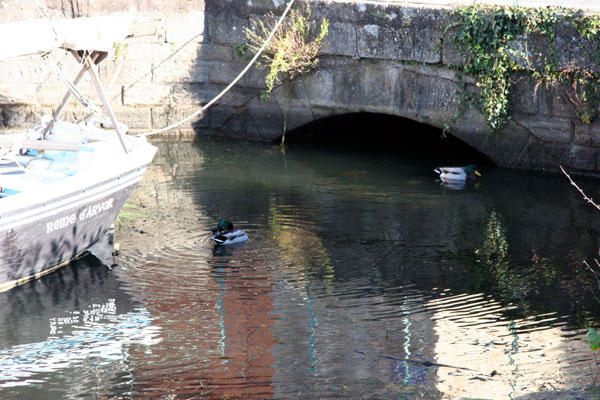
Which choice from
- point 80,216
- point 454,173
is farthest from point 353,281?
point 454,173

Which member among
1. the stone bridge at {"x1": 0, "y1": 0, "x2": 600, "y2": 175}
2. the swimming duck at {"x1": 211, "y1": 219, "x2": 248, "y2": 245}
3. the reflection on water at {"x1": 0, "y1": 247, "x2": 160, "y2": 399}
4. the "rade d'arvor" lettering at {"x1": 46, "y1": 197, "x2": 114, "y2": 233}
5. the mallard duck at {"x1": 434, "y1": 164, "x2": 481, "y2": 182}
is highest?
the stone bridge at {"x1": 0, "y1": 0, "x2": 600, "y2": 175}

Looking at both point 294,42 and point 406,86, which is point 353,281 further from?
point 294,42

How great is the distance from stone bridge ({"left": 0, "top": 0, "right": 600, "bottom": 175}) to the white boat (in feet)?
14.8

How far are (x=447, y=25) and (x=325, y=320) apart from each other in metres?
6.36

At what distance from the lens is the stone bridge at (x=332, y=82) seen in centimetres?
1577

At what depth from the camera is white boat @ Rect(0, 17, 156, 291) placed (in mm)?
11391

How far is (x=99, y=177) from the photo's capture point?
1216 centimetres

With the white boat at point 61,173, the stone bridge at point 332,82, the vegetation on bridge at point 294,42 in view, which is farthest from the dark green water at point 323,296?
the vegetation on bridge at point 294,42

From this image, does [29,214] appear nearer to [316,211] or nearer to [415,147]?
[316,211]

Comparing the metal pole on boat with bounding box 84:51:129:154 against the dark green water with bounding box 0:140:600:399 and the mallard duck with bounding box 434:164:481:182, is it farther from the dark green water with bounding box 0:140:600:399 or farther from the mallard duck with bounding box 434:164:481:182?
the mallard duck with bounding box 434:164:481:182

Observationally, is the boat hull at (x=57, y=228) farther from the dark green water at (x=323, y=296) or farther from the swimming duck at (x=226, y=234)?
the swimming duck at (x=226, y=234)

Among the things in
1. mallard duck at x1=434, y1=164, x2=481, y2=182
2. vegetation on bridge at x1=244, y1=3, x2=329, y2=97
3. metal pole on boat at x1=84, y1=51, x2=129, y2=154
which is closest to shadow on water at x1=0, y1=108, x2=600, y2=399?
mallard duck at x1=434, y1=164, x2=481, y2=182

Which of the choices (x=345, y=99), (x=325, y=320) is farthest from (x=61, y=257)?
(x=345, y=99)

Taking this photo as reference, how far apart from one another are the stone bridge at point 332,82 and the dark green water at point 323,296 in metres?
Answer: 0.62
